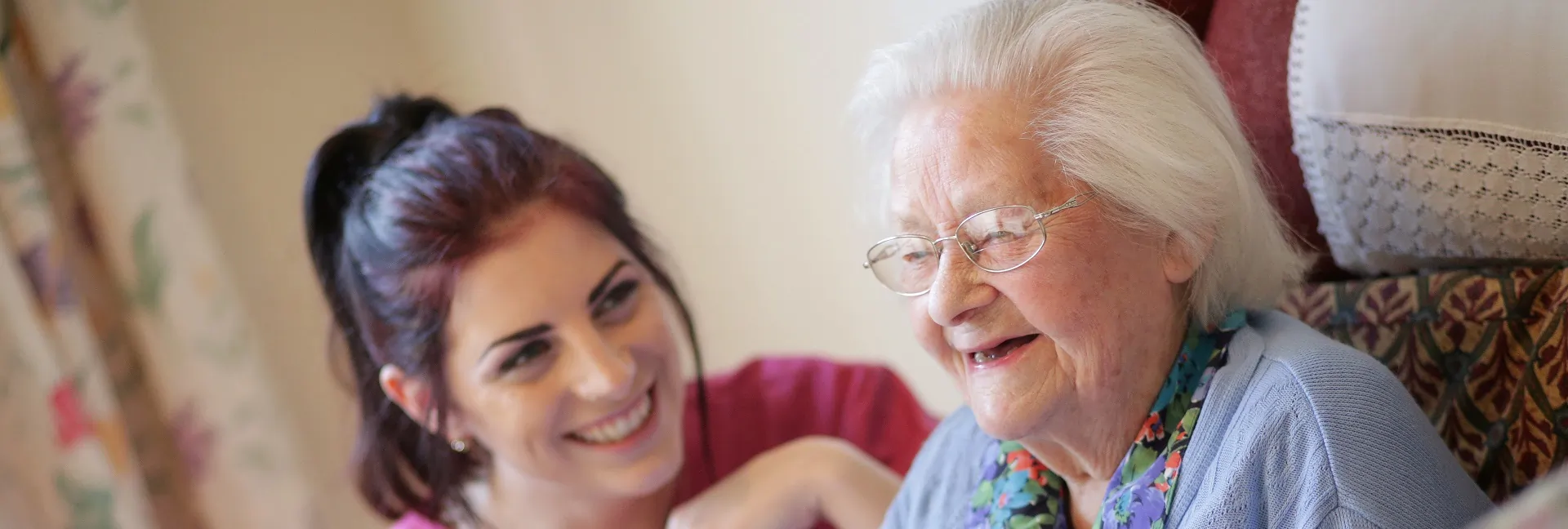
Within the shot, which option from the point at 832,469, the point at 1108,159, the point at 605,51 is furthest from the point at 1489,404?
the point at 605,51

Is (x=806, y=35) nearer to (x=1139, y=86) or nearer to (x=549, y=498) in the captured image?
(x=549, y=498)

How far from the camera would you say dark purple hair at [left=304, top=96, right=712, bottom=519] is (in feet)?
4.23

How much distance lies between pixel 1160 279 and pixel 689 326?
768 mm

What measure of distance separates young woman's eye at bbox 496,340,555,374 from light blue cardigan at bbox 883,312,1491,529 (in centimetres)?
75

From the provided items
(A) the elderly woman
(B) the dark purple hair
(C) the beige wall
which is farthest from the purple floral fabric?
(C) the beige wall

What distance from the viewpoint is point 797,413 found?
5.70 ft

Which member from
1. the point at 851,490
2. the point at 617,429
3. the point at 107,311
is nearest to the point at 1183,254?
the point at 851,490

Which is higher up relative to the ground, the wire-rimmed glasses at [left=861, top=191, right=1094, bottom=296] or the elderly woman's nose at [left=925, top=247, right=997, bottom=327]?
the wire-rimmed glasses at [left=861, top=191, right=1094, bottom=296]

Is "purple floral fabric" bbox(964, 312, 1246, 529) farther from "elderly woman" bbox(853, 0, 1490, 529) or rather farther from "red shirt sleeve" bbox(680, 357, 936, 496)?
"red shirt sleeve" bbox(680, 357, 936, 496)

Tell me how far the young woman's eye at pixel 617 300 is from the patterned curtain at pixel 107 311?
963 mm

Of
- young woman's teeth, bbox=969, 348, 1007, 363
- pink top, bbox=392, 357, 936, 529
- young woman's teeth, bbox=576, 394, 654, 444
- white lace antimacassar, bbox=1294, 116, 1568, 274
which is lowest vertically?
pink top, bbox=392, 357, 936, 529

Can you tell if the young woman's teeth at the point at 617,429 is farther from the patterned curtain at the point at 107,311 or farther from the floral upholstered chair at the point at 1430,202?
the patterned curtain at the point at 107,311

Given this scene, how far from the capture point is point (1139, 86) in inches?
36.1

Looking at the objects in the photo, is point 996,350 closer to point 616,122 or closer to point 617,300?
point 617,300
